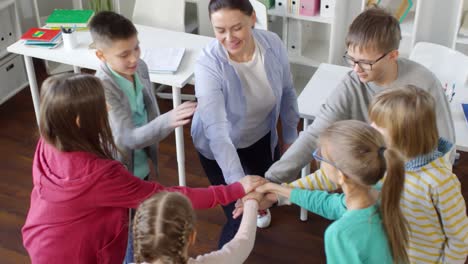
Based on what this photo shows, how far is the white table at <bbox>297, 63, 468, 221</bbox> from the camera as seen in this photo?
2659 millimetres

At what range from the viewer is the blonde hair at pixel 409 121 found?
177 centimetres

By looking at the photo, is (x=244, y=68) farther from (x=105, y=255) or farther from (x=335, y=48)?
(x=335, y=48)

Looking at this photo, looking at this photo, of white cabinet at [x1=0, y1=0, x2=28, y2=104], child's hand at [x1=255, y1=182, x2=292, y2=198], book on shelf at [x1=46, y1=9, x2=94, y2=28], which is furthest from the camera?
white cabinet at [x1=0, y1=0, x2=28, y2=104]

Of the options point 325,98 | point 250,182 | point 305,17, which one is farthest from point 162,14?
point 250,182

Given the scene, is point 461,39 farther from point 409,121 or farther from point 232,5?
point 409,121

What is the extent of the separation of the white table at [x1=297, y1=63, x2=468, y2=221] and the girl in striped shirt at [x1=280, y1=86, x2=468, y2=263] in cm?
80

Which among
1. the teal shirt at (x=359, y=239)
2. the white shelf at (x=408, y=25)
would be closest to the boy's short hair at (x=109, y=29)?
the teal shirt at (x=359, y=239)

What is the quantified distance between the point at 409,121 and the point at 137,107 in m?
1.16

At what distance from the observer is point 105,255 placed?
2018mm

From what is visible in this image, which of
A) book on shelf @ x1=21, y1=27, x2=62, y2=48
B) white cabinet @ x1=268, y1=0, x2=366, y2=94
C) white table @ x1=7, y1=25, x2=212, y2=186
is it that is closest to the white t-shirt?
white table @ x1=7, y1=25, x2=212, y2=186

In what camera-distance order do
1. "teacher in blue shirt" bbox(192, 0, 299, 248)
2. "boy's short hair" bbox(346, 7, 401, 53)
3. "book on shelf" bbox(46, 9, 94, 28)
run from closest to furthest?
"boy's short hair" bbox(346, 7, 401, 53) → "teacher in blue shirt" bbox(192, 0, 299, 248) → "book on shelf" bbox(46, 9, 94, 28)

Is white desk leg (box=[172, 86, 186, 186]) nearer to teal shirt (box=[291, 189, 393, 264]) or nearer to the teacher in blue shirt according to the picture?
the teacher in blue shirt

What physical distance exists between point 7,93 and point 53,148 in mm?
2864

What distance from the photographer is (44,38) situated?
11.8 ft
